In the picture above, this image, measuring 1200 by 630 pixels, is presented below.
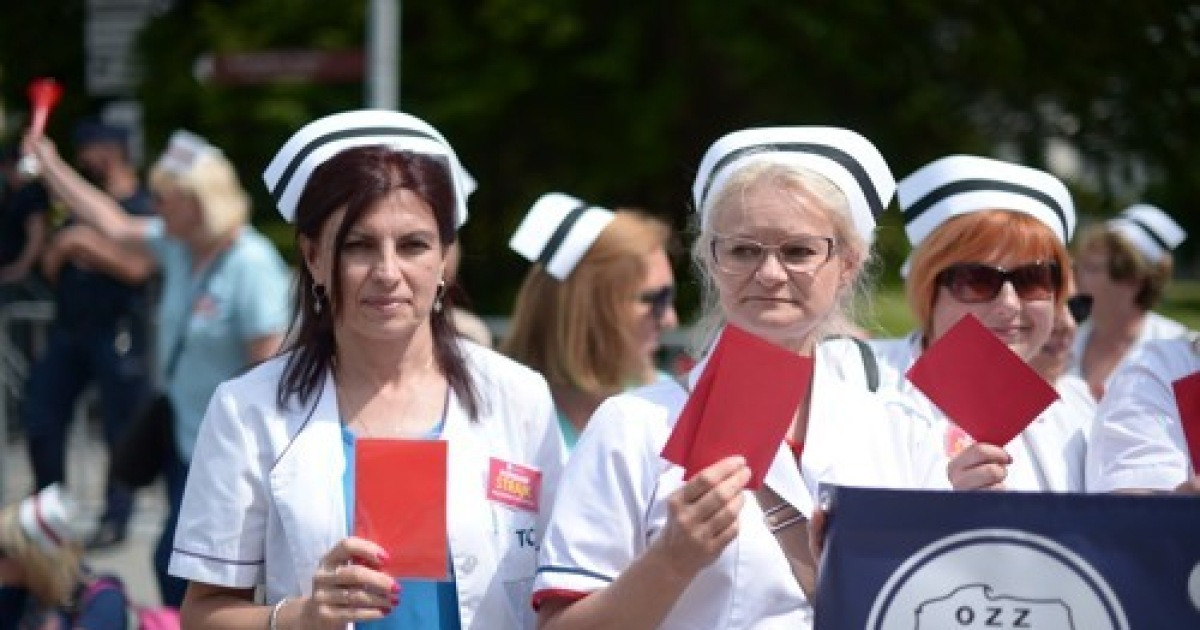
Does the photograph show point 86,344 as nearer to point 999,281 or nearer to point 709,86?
point 999,281

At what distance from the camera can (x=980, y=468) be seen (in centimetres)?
373

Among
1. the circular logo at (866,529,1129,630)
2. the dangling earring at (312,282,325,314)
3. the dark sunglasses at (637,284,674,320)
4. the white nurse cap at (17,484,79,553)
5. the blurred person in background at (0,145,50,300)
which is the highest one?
the blurred person in background at (0,145,50,300)

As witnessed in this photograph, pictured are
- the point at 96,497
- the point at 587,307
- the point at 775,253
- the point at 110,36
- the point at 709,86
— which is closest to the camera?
the point at 775,253

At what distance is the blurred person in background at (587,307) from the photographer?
5766 millimetres

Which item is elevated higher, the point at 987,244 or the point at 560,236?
the point at 560,236

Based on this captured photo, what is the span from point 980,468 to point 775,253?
19.3 inches

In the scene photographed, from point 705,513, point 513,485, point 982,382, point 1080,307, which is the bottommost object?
point 705,513

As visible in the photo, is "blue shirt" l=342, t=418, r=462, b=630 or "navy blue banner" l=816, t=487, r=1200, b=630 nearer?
"navy blue banner" l=816, t=487, r=1200, b=630

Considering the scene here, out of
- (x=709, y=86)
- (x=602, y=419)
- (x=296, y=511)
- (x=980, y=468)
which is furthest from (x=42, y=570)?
(x=709, y=86)

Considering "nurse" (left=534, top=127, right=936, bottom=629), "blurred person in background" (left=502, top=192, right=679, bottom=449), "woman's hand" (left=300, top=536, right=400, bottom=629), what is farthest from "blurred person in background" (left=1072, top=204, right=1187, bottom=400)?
"woman's hand" (left=300, top=536, right=400, bottom=629)

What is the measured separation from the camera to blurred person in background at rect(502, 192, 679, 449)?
5766mm

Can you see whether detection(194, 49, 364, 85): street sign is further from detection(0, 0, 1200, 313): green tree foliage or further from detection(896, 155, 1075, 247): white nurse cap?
detection(896, 155, 1075, 247): white nurse cap

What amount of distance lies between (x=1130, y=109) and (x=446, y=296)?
546 inches

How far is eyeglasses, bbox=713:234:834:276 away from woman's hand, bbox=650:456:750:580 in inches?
17.2
